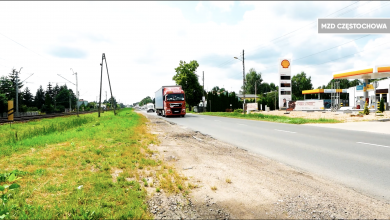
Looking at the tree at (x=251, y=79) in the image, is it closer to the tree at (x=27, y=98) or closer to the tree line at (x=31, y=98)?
the tree line at (x=31, y=98)

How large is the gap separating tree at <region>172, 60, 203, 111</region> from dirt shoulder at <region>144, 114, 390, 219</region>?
200ft

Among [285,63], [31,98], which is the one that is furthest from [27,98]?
[285,63]

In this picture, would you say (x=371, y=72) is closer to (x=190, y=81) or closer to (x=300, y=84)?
(x=190, y=81)

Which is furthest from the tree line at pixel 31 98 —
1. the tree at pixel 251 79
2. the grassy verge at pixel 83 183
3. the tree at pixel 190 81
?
the tree at pixel 251 79

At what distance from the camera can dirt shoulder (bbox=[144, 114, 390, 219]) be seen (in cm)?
373

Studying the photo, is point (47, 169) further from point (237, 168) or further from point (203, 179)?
point (237, 168)

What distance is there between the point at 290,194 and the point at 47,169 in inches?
213

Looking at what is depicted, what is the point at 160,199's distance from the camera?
4281mm

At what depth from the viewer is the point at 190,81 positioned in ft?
223

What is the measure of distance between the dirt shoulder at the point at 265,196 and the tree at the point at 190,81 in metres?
61.0

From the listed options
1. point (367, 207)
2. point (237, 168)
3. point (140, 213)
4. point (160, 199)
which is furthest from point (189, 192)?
point (367, 207)

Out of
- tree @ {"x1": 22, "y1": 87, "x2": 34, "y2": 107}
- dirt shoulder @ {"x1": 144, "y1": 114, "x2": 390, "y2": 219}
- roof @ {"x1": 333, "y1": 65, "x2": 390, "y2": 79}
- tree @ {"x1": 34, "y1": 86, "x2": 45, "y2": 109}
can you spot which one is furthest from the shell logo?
tree @ {"x1": 34, "y1": 86, "x2": 45, "y2": 109}

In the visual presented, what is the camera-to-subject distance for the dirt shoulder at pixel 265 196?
373 centimetres

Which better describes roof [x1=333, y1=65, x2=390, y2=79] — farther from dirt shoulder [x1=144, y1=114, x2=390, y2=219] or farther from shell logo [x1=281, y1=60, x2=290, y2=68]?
dirt shoulder [x1=144, y1=114, x2=390, y2=219]
